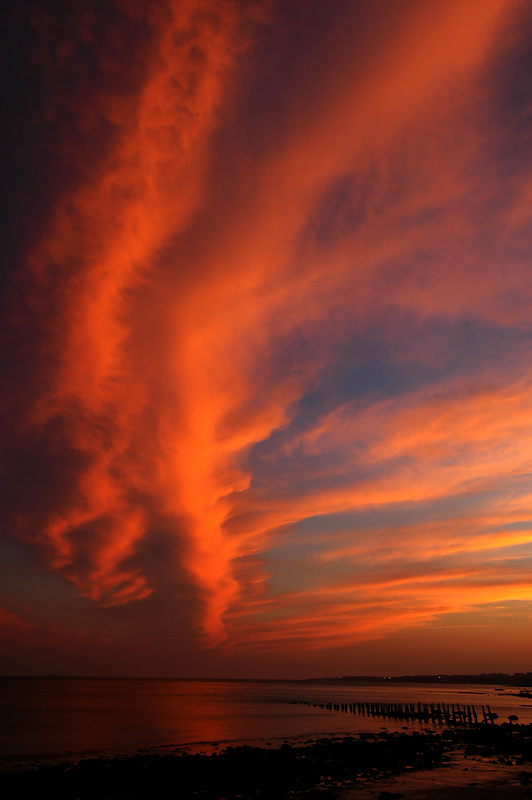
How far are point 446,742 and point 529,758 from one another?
1044 cm

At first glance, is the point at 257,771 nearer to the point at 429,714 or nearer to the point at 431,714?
the point at 431,714

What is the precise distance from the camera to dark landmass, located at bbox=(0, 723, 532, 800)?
932 inches

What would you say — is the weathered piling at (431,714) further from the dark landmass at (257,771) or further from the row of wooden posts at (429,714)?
the dark landmass at (257,771)

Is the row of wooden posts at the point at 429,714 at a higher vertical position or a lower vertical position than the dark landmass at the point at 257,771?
lower

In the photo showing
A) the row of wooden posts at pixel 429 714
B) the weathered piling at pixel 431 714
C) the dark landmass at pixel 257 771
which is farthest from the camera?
the row of wooden posts at pixel 429 714

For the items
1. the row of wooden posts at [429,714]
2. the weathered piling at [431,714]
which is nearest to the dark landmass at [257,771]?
the weathered piling at [431,714]

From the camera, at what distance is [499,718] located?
2452 inches

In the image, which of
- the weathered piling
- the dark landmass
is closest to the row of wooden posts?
the weathered piling

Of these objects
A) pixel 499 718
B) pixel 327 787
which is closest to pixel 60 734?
pixel 327 787

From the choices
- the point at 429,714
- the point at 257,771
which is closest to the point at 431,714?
the point at 429,714

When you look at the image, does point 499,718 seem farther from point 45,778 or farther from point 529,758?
point 45,778

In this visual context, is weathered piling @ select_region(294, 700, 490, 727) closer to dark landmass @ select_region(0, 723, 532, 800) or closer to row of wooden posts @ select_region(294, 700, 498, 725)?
row of wooden posts @ select_region(294, 700, 498, 725)

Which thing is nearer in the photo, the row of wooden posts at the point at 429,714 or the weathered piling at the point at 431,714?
the weathered piling at the point at 431,714

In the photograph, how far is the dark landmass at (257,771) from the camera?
23684mm
